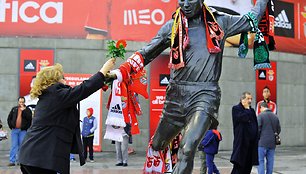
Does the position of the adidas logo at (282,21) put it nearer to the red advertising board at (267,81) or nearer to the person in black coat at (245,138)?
the red advertising board at (267,81)

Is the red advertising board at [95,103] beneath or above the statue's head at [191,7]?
beneath

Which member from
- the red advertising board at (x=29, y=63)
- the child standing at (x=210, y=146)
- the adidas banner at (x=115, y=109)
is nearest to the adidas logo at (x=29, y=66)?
the red advertising board at (x=29, y=63)

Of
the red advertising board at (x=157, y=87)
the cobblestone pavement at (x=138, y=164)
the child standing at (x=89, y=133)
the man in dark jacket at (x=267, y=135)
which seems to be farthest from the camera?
the red advertising board at (x=157, y=87)

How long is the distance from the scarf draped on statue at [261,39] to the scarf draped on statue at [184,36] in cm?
48

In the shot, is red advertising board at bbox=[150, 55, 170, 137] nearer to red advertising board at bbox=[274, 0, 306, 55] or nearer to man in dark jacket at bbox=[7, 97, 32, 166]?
man in dark jacket at bbox=[7, 97, 32, 166]

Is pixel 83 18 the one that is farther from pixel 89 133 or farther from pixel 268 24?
pixel 268 24

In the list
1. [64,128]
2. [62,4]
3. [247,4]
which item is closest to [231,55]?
[247,4]

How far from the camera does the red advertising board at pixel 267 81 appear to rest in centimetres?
1811

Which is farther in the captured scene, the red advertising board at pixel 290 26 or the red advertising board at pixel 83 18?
the red advertising board at pixel 290 26

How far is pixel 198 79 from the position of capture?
5.25 m

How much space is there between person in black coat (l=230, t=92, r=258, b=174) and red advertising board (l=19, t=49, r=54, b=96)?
8.70 metres

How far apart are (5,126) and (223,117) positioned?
759 centimetres

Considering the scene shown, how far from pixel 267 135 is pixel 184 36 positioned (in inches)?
197

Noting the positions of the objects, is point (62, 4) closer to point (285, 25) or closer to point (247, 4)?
point (247, 4)
